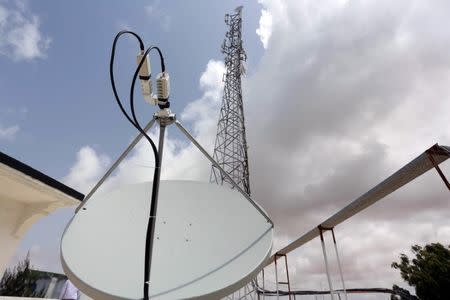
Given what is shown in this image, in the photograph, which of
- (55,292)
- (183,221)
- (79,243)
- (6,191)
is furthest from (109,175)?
(55,292)

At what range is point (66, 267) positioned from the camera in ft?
5.66

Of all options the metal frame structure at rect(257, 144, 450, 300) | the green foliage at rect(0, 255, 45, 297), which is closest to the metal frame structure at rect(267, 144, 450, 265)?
the metal frame structure at rect(257, 144, 450, 300)

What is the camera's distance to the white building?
343 cm

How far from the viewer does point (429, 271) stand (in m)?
15.3

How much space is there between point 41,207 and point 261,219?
3508 mm

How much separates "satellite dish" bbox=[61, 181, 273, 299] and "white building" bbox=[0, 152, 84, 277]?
5.08 feet

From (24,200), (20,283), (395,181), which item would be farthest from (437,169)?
(20,283)

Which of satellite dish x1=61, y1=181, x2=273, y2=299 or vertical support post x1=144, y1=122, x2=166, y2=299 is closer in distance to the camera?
vertical support post x1=144, y1=122, x2=166, y2=299

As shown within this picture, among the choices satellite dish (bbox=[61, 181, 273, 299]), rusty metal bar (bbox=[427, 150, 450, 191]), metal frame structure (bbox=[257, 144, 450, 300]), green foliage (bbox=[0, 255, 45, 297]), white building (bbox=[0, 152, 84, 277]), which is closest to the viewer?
satellite dish (bbox=[61, 181, 273, 299])

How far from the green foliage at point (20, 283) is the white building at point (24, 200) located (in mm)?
8357

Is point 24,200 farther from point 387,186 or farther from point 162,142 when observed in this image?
point 387,186

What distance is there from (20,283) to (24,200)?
1130 cm

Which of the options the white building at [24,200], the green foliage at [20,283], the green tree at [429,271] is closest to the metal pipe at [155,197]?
the white building at [24,200]

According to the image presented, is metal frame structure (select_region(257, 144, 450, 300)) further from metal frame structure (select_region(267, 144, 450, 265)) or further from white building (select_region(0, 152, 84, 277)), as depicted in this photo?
white building (select_region(0, 152, 84, 277))
